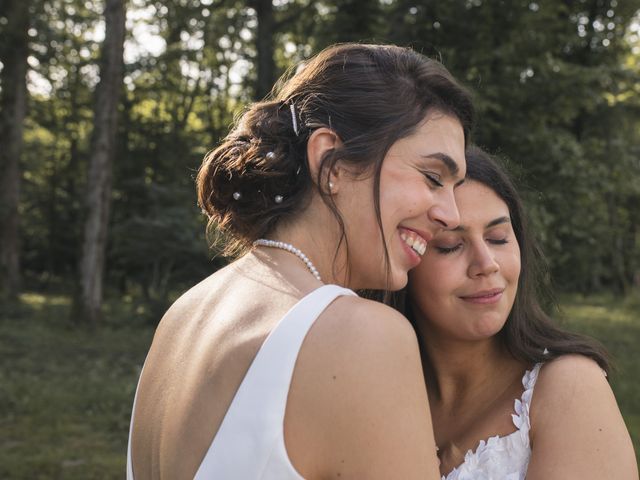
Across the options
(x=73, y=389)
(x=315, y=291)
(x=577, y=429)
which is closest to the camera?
(x=315, y=291)

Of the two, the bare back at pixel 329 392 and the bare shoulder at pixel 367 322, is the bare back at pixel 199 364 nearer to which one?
the bare back at pixel 329 392

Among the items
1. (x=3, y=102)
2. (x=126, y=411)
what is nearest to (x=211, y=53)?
(x=3, y=102)

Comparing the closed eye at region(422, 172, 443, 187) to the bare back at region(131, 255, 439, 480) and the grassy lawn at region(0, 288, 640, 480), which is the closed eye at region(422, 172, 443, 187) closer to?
the bare back at region(131, 255, 439, 480)

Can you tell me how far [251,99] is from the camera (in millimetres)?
18812

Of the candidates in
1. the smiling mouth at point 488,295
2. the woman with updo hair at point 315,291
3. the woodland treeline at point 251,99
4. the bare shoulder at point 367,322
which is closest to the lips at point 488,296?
the smiling mouth at point 488,295

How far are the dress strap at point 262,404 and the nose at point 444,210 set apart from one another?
2.17 feet

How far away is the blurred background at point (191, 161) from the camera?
9.77m

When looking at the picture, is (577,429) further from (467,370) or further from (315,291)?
(315,291)

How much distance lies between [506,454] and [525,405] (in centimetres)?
18

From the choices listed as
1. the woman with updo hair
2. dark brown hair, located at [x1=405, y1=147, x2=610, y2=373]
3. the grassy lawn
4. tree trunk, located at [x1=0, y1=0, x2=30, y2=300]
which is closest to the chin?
the woman with updo hair

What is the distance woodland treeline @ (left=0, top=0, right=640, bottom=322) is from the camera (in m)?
13.7

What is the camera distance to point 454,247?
3.21 metres

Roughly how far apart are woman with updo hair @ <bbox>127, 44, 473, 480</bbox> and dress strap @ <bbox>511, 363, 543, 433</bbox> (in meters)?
0.83

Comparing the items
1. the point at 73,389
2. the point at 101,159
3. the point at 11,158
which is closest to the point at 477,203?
the point at 73,389
